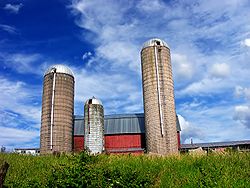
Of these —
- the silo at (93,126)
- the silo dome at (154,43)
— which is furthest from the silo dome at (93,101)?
the silo dome at (154,43)

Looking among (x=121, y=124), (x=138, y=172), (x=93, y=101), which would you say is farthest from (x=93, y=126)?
(x=138, y=172)

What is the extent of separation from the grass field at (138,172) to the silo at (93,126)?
13813 millimetres

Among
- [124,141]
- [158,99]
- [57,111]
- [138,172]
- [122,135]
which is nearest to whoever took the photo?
[138,172]

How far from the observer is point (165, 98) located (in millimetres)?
26906

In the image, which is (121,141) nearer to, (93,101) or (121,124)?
(121,124)

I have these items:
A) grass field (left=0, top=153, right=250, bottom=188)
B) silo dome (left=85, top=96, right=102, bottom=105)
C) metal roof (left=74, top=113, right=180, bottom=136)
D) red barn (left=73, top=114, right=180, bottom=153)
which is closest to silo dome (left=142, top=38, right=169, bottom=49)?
silo dome (left=85, top=96, right=102, bottom=105)

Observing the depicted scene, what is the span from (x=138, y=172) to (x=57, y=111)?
717 inches

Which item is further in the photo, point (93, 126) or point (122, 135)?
point (122, 135)

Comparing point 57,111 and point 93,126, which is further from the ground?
point 57,111

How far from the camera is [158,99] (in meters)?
26.8

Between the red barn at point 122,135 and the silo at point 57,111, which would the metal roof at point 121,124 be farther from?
the silo at point 57,111

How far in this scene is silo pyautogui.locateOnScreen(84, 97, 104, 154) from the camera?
27938 mm

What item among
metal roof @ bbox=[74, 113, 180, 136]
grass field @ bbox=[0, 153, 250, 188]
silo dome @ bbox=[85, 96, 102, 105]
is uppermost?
silo dome @ bbox=[85, 96, 102, 105]

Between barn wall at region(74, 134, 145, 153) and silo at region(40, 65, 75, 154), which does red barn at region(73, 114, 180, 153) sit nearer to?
barn wall at region(74, 134, 145, 153)
